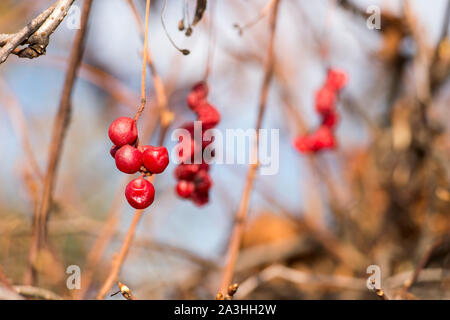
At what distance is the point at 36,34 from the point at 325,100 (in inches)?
28.9

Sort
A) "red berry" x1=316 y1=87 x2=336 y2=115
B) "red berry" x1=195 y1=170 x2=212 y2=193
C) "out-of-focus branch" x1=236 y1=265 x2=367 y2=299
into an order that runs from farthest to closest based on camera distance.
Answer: "red berry" x1=316 y1=87 x2=336 y2=115, "out-of-focus branch" x1=236 y1=265 x2=367 y2=299, "red berry" x1=195 y1=170 x2=212 y2=193

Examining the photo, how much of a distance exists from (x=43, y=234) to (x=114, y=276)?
21 cm

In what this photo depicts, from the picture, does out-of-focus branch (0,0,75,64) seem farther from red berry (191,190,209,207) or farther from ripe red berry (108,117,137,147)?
red berry (191,190,209,207)

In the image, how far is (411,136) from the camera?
1337 millimetres

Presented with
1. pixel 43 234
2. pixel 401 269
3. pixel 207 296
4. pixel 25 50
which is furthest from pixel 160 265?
pixel 25 50

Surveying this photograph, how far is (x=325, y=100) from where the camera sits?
1129 mm

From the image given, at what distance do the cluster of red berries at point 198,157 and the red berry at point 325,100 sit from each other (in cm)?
39

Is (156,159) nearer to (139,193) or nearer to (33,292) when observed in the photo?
(139,193)

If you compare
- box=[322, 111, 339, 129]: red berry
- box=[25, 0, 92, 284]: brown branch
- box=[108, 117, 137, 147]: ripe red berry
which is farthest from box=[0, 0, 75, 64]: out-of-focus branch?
box=[322, 111, 339, 129]: red berry

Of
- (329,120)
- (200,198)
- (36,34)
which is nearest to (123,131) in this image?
(36,34)

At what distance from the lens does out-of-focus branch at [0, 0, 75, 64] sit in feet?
1.71

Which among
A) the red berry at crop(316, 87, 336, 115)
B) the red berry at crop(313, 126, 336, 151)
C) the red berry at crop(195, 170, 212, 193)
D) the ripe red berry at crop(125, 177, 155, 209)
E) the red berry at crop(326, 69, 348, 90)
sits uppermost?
the red berry at crop(326, 69, 348, 90)
